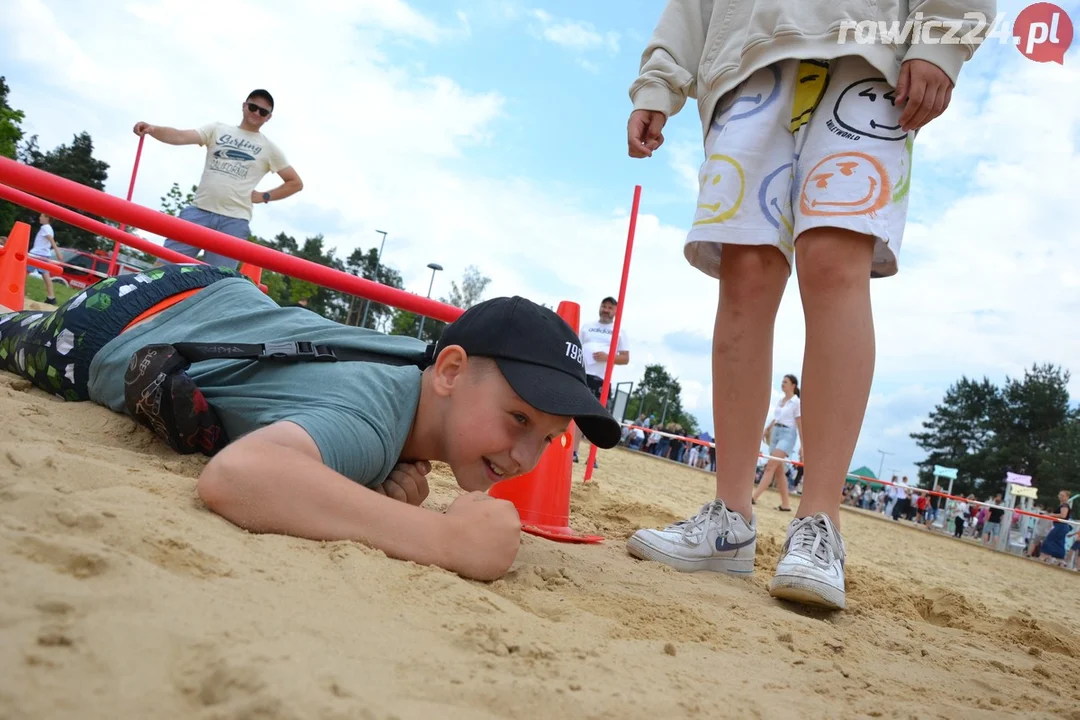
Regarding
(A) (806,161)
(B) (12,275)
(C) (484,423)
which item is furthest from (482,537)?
(B) (12,275)

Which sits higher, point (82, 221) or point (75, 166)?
point (75, 166)

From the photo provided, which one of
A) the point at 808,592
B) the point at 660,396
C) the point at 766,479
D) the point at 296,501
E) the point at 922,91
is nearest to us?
the point at 296,501

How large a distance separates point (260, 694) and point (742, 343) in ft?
5.66

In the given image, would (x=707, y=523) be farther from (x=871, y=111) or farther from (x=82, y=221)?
(x=82, y=221)

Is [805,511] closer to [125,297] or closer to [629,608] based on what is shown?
[629,608]

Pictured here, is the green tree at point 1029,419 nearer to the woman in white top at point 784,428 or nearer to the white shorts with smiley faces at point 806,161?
the woman in white top at point 784,428

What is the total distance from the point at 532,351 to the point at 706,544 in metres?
0.83

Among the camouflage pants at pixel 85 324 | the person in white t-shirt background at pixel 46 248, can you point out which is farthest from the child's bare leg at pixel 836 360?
the person in white t-shirt background at pixel 46 248

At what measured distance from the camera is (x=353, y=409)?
1479 millimetres

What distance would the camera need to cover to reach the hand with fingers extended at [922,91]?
188cm

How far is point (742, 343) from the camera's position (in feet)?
7.13

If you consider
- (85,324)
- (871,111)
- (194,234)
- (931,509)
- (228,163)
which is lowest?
(931,509)

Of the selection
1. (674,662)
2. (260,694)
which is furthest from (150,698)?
(674,662)

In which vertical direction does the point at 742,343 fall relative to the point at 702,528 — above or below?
above
